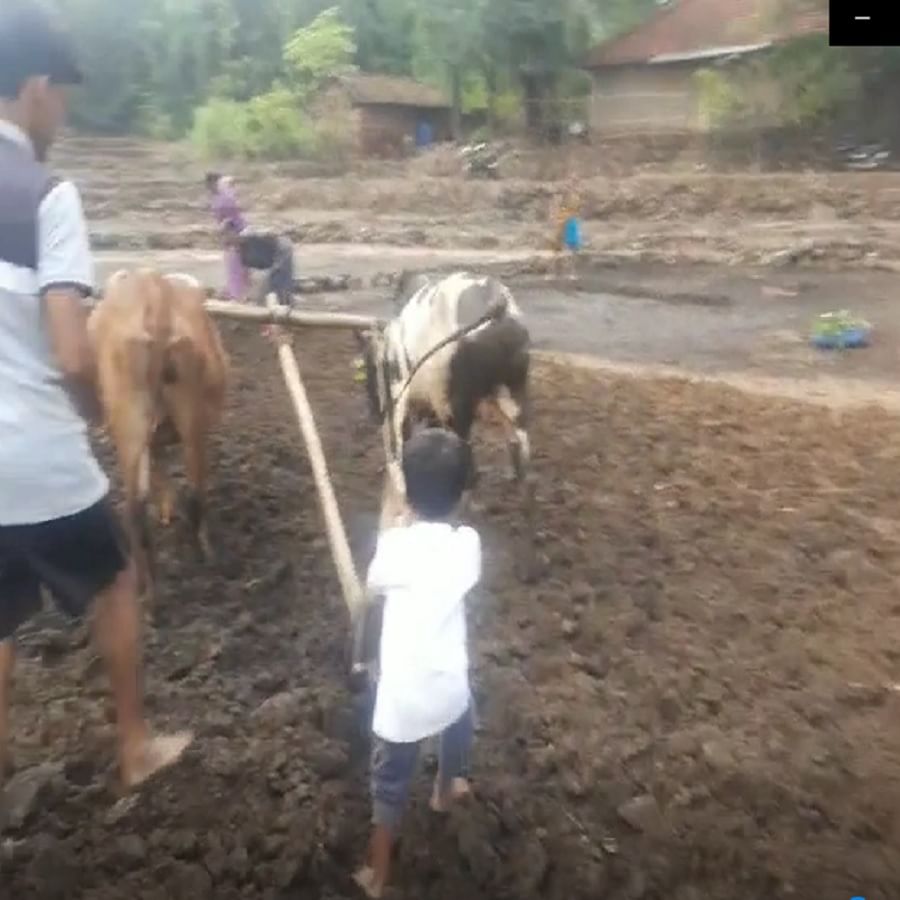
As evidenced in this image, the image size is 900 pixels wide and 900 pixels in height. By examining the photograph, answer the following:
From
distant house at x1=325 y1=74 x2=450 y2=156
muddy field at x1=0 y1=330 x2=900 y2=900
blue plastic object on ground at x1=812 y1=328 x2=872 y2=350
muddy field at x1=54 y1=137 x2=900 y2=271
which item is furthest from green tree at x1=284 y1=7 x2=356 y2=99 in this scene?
blue plastic object on ground at x1=812 y1=328 x2=872 y2=350

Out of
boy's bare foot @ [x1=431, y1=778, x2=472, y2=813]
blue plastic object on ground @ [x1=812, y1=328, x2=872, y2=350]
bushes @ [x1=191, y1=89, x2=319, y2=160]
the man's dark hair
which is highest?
the man's dark hair

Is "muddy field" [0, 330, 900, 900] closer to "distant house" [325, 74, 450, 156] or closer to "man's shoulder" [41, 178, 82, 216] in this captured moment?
"distant house" [325, 74, 450, 156]

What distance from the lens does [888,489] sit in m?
2.32

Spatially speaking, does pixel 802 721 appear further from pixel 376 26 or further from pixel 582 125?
pixel 376 26

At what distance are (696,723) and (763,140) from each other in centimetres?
104

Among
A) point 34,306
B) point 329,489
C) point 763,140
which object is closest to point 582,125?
point 763,140

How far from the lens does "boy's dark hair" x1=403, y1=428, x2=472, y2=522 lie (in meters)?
1.66

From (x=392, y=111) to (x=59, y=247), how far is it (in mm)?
748

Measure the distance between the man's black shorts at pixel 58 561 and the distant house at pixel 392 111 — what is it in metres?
0.82

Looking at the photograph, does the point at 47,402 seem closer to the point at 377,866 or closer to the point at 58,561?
the point at 58,561

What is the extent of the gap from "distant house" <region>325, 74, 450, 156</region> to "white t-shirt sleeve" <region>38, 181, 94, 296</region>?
2.14 ft

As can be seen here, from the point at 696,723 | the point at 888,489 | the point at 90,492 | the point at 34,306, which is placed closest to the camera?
the point at 34,306
